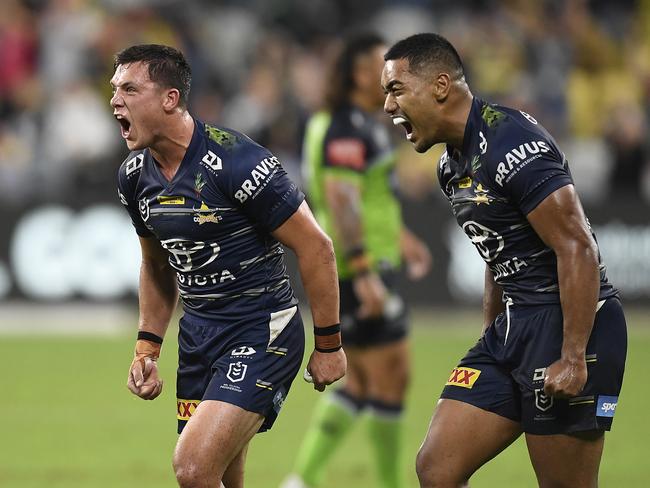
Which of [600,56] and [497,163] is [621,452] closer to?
[497,163]

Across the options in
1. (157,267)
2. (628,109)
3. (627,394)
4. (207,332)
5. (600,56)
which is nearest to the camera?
(207,332)

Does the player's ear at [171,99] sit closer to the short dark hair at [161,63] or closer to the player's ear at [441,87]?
the short dark hair at [161,63]

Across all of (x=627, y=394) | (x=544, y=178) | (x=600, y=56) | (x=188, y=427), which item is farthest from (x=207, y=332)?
(x=600, y=56)

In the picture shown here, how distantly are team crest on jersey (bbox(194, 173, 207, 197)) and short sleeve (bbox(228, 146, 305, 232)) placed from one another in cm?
13

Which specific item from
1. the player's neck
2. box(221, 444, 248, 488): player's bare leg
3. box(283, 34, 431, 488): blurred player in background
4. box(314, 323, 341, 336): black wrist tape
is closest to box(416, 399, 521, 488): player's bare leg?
box(314, 323, 341, 336): black wrist tape

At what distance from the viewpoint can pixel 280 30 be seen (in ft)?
64.1

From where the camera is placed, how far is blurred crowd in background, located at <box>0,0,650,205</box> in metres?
16.8

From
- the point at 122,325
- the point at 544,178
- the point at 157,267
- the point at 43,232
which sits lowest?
the point at 122,325

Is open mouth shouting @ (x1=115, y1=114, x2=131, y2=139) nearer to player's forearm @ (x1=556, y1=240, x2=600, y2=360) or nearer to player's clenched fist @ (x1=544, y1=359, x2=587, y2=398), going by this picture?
player's forearm @ (x1=556, y1=240, x2=600, y2=360)

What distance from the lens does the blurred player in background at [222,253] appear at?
A: 5598mm

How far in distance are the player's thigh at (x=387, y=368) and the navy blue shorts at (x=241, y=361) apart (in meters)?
2.40

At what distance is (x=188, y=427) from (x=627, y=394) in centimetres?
709

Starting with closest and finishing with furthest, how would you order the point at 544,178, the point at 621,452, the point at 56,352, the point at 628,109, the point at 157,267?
the point at 544,178, the point at 157,267, the point at 621,452, the point at 56,352, the point at 628,109

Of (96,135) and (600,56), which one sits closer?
(96,135)
